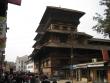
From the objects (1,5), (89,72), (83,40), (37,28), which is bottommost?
(89,72)

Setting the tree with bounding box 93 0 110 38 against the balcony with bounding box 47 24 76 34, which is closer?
the tree with bounding box 93 0 110 38

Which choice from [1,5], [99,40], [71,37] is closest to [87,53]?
[71,37]

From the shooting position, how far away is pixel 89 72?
43.0m

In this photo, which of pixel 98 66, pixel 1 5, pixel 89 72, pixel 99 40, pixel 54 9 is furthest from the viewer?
pixel 99 40

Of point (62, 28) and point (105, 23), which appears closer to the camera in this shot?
point (105, 23)

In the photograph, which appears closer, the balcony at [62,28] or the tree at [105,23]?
the tree at [105,23]

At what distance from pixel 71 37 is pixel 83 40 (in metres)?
6.70

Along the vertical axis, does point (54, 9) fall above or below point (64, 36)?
above

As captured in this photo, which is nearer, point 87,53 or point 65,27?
→ point 87,53

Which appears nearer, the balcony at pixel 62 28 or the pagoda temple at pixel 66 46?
the pagoda temple at pixel 66 46

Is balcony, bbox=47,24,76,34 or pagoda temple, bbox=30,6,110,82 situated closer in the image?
pagoda temple, bbox=30,6,110,82

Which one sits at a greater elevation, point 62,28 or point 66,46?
point 62,28

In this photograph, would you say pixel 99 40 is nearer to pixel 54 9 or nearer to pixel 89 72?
pixel 54 9

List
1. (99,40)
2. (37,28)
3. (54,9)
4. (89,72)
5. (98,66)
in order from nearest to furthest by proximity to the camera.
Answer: (98,66)
(89,72)
(54,9)
(99,40)
(37,28)
